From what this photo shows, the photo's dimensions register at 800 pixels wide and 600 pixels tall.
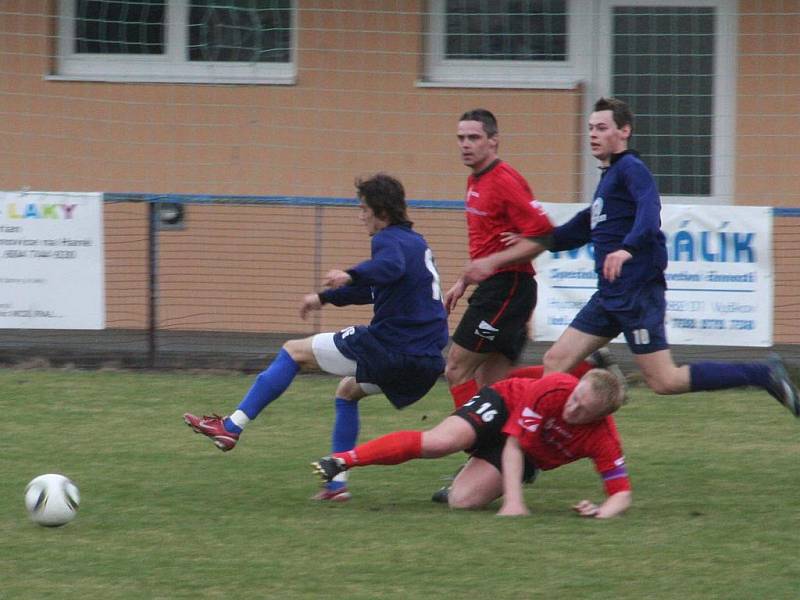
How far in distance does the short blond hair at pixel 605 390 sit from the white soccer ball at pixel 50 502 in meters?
2.14

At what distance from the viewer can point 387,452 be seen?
6164 millimetres

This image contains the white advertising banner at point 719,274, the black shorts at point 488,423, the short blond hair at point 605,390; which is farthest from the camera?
the white advertising banner at point 719,274

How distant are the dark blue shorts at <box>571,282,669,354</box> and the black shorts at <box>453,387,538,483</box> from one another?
76cm

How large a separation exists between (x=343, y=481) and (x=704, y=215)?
4.33 m

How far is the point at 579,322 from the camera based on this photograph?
22.8 ft

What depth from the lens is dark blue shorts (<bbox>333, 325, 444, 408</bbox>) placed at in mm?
6480

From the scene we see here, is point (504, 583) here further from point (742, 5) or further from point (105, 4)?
point (105, 4)

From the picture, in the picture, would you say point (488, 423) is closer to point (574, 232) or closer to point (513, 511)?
point (513, 511)

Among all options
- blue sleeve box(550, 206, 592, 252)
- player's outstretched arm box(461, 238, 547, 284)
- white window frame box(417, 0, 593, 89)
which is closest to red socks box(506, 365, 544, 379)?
player's outstretched arm box(461, 238, 547, 284)

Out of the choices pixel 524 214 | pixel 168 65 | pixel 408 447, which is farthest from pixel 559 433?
pixel 168 65

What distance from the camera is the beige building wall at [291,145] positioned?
11.0m

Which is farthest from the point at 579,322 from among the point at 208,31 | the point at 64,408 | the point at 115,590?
the point at 208,31

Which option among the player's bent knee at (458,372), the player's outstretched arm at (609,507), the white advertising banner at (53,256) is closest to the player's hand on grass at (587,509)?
the player's outstretched arm at (609,507)

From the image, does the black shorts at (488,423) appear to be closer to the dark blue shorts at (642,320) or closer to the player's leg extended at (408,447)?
the player's leg extended at (408,447)
